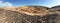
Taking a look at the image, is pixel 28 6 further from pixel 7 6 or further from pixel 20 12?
pixel 7 6

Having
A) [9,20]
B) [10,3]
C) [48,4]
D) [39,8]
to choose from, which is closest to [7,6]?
[10,3]

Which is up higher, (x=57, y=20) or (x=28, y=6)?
(x=28, y=6)

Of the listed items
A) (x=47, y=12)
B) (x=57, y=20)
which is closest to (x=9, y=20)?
(x=47, y=12)

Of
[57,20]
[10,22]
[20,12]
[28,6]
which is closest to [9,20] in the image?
[10,22]

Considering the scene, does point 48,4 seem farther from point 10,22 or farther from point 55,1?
point 10,22

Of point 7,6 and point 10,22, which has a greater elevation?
point 7,6

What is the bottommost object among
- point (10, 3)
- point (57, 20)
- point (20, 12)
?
point (57, 20)

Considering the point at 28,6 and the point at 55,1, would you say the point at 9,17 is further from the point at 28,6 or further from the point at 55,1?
the point at 55,1
